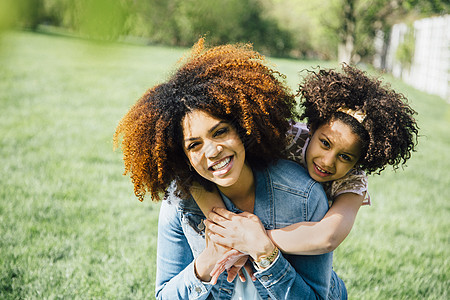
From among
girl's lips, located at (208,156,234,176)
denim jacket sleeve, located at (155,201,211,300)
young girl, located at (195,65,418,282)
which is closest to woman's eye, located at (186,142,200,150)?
girl's lips, located at (208,156,234,176)

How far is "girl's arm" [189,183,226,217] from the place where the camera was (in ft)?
6.35

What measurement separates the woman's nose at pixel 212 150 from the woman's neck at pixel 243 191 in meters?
0.22

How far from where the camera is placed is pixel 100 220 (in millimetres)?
4023

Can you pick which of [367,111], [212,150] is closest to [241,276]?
[212,150]

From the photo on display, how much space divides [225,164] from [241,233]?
0.31 metres

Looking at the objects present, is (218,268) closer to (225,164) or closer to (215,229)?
(215,229)

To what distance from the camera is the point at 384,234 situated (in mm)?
4184

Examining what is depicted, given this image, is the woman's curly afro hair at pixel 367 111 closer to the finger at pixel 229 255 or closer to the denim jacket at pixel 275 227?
the denim jacket at pixel 275 227

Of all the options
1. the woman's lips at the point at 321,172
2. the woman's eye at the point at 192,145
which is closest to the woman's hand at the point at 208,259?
the woman's eye at the point at 192,145

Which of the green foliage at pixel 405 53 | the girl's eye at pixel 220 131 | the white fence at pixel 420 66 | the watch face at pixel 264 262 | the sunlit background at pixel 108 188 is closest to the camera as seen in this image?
the sunlit background at pixel 108 188

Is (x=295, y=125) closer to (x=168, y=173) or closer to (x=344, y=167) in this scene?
(x=344, y=167)

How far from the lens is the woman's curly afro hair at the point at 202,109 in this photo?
1840 millimetres

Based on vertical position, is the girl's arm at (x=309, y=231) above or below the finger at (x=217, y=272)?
above

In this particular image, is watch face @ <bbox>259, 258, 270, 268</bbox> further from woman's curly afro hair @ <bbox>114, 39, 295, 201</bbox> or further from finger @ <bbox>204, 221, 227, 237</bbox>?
woman's curly afro hair @ <bbox>114, 39, 295, 201</bbox>
